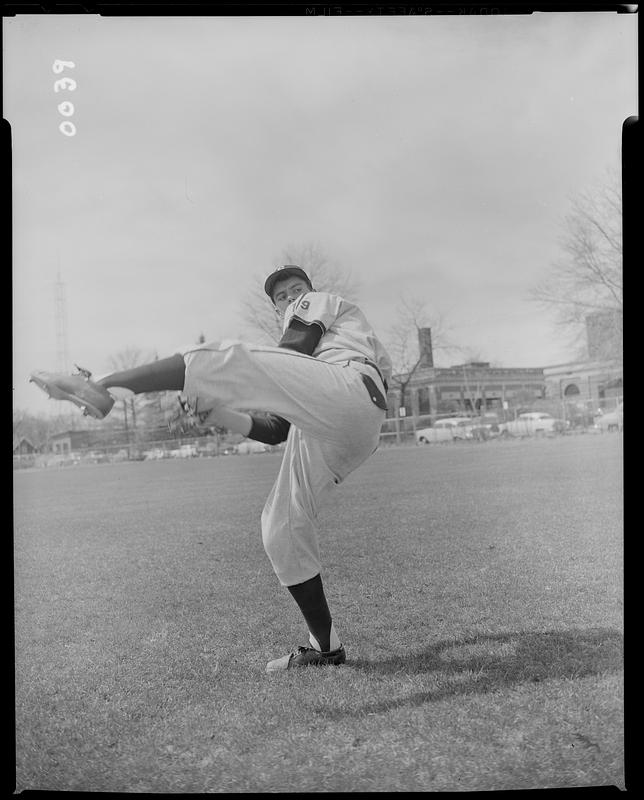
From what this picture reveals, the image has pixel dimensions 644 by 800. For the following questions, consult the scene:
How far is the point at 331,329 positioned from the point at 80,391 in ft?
2.93

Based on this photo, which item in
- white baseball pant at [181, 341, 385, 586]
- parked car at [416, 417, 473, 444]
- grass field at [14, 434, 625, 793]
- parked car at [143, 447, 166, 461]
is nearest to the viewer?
grass field at [14, 434, 625, 793]

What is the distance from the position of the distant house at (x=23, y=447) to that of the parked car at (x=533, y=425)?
1.79 meters

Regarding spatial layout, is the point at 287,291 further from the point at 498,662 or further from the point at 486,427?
the point at 498,662

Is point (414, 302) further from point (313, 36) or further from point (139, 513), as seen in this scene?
point (139, 513)

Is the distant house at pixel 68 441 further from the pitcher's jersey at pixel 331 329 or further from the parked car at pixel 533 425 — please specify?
the parked car at pixel 533 425

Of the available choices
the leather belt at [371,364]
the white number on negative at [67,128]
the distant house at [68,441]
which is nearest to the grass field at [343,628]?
the distant house at [68,441]

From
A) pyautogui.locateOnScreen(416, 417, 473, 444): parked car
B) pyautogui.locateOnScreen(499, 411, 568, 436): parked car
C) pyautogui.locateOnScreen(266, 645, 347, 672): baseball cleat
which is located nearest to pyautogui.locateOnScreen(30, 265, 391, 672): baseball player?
pyautogui.locateOnScreen(266, 645, 347, 672): baseball cleat

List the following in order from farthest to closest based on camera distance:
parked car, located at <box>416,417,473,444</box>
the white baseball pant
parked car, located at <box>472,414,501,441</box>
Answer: parked car, located at <box>472,414,501,441</box> < parked car, located at <box>416,417,473,444</box> < the white baseball pant

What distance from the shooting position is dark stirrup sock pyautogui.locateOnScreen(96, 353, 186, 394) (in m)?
2.30

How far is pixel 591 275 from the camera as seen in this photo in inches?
99.0

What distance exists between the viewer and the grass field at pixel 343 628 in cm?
219

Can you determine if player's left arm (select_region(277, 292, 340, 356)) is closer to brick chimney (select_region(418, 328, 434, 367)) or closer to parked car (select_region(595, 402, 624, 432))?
brick chimney (select_region(418, 328, 434, 367))

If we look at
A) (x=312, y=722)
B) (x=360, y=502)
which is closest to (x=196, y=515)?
(x=360, y=502)

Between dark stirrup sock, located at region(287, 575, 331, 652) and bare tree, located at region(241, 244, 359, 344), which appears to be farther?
bare tree, located at region(241, 244, 359, 344)
